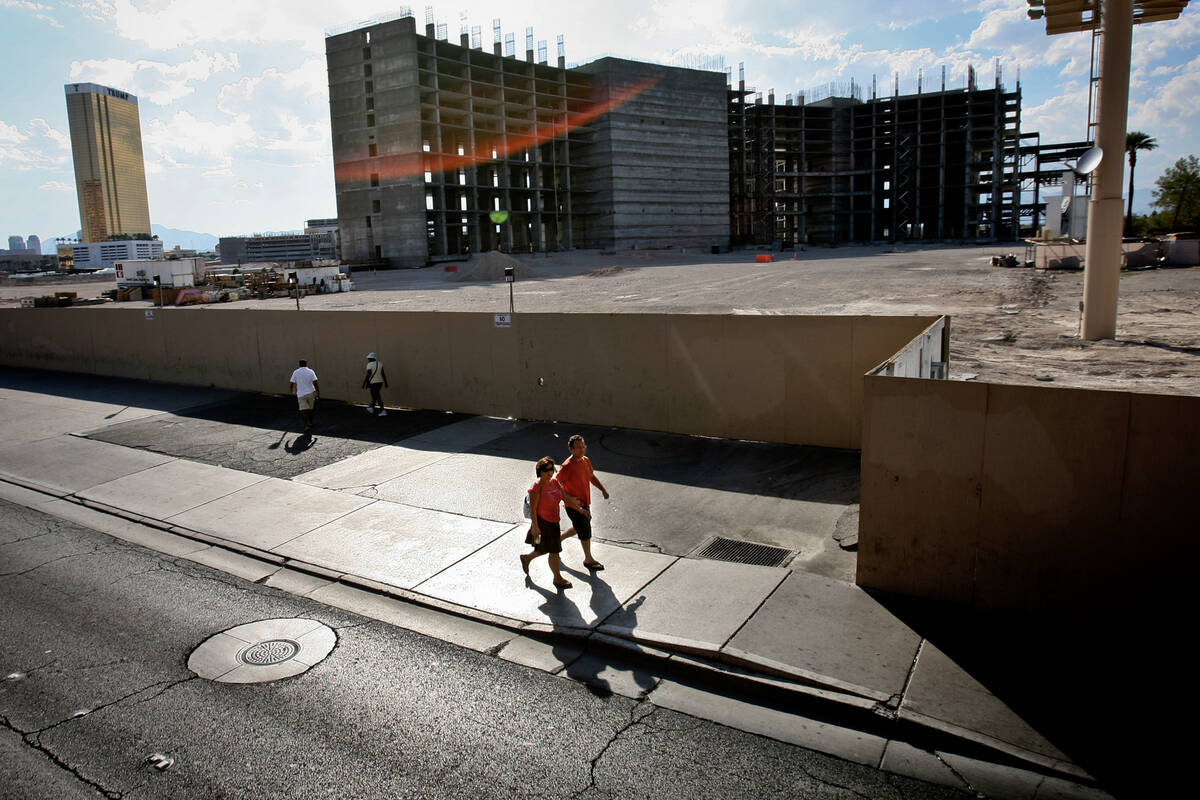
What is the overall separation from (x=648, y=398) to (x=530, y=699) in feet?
28.3

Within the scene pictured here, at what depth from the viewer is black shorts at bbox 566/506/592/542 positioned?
338 inches

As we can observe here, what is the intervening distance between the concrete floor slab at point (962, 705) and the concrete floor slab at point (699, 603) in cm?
166

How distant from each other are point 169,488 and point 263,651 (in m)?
7.02

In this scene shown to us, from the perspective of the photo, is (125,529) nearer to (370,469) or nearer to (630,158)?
(370,469)

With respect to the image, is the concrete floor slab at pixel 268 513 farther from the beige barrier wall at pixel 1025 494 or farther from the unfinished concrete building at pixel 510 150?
the unfinished concrete building at pixel 510 150

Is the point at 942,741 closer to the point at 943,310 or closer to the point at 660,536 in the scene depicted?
the point at 660,536

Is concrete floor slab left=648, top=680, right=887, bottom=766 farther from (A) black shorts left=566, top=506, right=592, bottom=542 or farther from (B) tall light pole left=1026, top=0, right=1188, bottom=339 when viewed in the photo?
(B) tall light pole left=1026, top=0, right=1188, bottom=339

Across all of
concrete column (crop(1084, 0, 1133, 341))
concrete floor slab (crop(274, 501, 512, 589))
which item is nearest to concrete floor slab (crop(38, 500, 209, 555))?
concrete floor slab (crop(274, 501, 512, 589))

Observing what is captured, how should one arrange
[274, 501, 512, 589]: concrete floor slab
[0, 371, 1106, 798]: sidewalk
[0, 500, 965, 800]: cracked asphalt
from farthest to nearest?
[274, 501, 512, 589]: concrete floor slab → [0, 371, 1106, 798]: sidewalk → [0, 500, 965, 800]: cracked asphalt

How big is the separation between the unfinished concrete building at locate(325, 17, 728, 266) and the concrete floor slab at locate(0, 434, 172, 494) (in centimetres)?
6859

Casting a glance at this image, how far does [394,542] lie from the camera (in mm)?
10258

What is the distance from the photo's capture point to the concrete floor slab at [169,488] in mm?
12273

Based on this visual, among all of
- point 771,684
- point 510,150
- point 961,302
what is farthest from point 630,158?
point 771,684

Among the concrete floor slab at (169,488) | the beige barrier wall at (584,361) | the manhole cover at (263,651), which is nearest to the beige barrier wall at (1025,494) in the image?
the beige barrier wall at (584,361)
